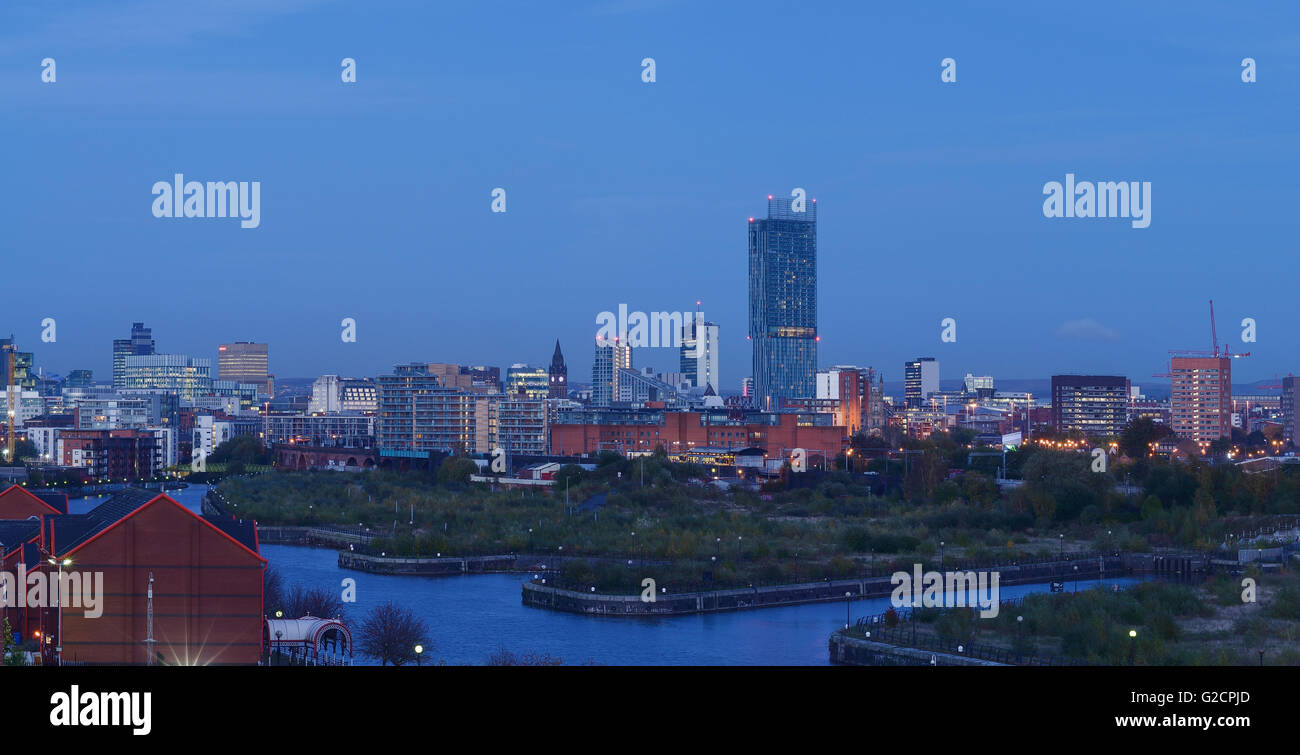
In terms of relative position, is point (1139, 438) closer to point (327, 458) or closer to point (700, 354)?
point (327, 458)

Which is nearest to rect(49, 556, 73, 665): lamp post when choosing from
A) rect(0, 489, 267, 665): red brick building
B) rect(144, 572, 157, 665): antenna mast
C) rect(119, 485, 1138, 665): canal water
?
rect(0, 489, 267, 665): red brick building

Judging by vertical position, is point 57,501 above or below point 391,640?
above

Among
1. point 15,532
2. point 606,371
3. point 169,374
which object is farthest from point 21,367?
point 15,532

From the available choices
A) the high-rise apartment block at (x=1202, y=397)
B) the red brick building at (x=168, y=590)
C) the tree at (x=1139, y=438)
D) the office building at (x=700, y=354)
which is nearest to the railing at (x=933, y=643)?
the red brick building at (x=168, y=590)

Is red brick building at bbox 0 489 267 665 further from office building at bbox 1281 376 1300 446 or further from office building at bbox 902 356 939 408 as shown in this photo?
office building at bbox 902 356 939 408

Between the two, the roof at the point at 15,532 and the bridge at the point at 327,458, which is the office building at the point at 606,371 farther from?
the roof at the point at 15,532
